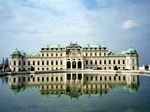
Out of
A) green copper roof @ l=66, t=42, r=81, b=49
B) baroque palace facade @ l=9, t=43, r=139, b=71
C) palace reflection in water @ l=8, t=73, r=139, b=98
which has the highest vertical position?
green copper roof @ l=66, t=42, r=81, b=49

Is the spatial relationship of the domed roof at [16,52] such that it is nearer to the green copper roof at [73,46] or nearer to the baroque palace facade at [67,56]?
the baroque palace facade at [67,56]

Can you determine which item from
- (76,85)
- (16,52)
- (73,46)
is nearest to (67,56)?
(73,46)

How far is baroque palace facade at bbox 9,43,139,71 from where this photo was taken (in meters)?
107

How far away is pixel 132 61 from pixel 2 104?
80377 millimetres

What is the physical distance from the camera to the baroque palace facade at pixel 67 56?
107 meters

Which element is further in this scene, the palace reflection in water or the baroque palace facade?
the baroque palace facade

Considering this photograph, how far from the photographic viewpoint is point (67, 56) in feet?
349

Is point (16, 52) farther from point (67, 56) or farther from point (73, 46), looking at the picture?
point (73, 46)

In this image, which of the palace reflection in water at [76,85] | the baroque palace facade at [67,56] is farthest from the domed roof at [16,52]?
the palace reflection in water at [76,85]

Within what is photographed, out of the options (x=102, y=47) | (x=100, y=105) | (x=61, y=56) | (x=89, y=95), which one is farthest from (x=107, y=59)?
(x=100, y=105)

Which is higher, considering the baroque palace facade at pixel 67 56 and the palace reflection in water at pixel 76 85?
the baroque palace facade at pixel 67 56

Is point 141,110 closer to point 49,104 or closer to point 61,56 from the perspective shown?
point 49,104

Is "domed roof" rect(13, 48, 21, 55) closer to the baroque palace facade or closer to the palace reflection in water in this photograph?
the baroque palace facade

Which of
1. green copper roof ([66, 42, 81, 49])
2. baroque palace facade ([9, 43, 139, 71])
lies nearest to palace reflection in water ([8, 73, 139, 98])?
baroque palace facade ([9, 43, 139, 71])
